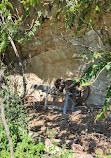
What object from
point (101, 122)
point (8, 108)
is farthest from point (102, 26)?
point (8, 108)

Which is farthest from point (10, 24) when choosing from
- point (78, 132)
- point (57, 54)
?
point (57, 54)

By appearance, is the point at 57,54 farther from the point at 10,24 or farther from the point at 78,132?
the point at 10,24

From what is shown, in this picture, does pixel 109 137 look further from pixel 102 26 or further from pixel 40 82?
pixel 40 82

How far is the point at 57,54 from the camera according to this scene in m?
6.84

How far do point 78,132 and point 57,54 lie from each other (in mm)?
4120

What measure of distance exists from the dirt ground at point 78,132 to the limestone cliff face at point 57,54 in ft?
6.50

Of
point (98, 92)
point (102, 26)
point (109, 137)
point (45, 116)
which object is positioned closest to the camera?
point (109, 137)

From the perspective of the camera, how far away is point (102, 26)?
5.64 m

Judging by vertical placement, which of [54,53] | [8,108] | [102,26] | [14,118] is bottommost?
[14,118]

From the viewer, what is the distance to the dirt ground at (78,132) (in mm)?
2574

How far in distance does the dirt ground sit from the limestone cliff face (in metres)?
1.98

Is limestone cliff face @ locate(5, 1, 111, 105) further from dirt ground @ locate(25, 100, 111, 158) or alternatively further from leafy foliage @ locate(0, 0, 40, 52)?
leafy foliage @ locate(0, 0, 40, 52)

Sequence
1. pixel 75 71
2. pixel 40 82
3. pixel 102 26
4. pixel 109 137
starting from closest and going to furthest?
pixel 109 137 < pixel 102 26 < pixel 75 71 < pixel 40 82

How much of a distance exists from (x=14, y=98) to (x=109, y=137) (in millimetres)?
1955
